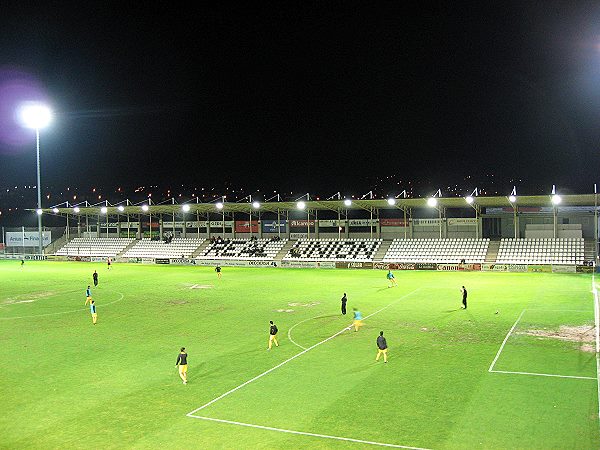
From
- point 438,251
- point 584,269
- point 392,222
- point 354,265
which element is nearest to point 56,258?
point 354,265

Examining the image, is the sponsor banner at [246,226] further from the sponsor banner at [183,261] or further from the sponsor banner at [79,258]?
the sponsor banner at [79,258]

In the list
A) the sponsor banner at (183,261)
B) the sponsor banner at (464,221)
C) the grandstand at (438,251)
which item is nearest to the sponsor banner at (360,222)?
the grandstand at (438,251)

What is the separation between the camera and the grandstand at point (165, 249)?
237 feet

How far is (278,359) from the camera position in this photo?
19.3m

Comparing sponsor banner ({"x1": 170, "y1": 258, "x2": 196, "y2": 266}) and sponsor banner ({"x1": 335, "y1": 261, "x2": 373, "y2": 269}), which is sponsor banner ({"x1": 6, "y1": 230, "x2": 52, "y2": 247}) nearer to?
sponsor banner ({"x1": 170, "y1": 258, "x2": 196, "y2": 266})

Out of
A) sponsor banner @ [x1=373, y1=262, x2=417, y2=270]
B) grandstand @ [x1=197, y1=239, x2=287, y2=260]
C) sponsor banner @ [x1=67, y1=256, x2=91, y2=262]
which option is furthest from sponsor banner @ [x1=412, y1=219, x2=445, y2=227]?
sponsor banner @ [x1=67, y1=256, x2=91, y2=262]

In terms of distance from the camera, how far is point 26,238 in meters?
84.8

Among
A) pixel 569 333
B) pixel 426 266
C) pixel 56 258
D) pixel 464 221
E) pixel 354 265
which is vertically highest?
pixel 464 221

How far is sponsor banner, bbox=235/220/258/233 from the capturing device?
7494 cm

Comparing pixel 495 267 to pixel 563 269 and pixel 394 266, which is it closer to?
pixel 563 269

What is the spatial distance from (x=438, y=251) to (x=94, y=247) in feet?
176

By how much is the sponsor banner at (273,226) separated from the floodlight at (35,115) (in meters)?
32.8

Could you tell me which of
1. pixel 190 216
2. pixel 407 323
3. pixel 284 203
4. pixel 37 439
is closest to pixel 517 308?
pixel 407 323

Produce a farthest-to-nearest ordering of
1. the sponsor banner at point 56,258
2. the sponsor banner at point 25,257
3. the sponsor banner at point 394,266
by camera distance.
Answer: the sponsor banner at point 25,257 < the sponsor banner at point 56,258 < the sponsor banner at point 394,266
